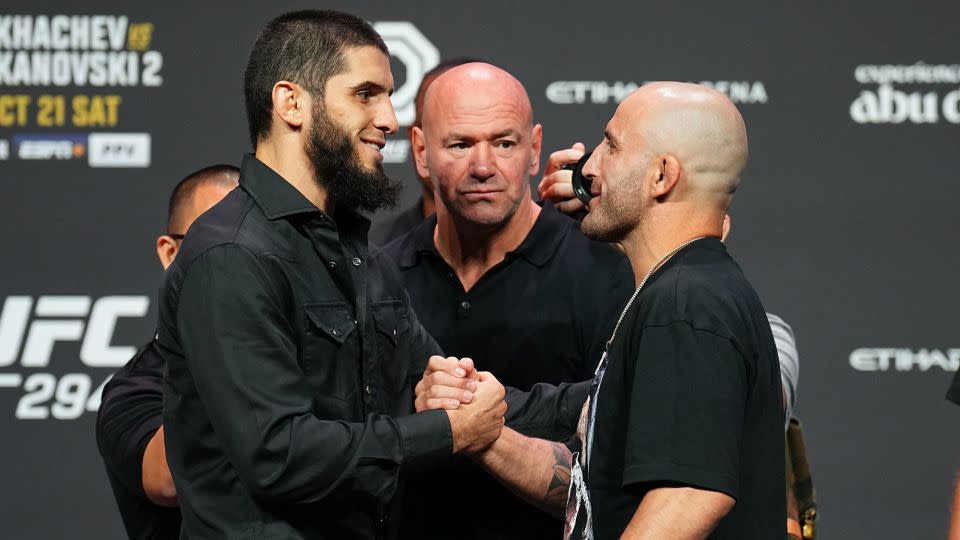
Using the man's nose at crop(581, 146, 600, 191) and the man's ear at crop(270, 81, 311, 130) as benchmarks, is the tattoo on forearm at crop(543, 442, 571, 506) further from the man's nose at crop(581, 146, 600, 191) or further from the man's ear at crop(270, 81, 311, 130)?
the man's ear at crop(270, 81, 311, 130)

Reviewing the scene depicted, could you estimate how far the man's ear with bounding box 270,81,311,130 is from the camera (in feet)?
6.76

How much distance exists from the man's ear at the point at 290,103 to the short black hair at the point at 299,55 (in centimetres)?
Result: 1

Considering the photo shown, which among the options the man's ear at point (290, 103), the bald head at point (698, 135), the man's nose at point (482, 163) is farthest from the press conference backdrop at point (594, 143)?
the bald head at point (698, 135)

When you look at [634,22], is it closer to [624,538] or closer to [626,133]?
[626,133]

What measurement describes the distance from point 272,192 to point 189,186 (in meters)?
1.27

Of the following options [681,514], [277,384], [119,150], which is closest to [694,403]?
[681,514]

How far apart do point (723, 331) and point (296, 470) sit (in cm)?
66

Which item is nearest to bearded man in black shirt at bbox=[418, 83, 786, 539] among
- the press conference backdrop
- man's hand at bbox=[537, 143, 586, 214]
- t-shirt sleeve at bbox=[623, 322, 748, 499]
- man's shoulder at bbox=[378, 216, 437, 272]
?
t-shirt sleeve at bbox=[623, 322, 748, 499]

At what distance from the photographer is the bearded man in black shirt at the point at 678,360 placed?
64.4 inches

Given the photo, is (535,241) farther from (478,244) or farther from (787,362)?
(787,362)

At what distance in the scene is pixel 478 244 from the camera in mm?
2791

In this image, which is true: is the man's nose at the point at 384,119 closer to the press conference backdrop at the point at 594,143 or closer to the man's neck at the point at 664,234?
the man's neck at the point at 664,234

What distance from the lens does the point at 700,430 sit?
1.64m

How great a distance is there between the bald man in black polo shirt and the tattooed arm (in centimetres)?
28
